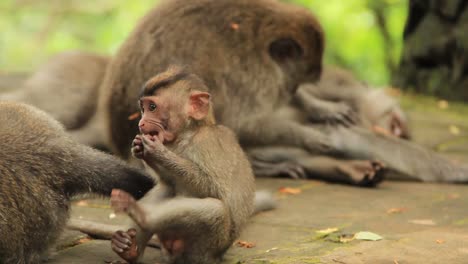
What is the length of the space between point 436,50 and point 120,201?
817 centimetres

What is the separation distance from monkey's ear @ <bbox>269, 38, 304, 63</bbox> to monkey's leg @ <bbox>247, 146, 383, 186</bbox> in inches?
32.1

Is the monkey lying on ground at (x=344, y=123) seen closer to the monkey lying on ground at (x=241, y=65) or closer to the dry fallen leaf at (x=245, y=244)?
the monkey lying on ground at (x=241, y=65)

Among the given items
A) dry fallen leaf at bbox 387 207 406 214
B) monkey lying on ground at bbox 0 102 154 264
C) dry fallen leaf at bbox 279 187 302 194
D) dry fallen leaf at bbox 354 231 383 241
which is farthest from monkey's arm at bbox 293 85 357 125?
monkey lying on ground at bbox 0 102 154 264

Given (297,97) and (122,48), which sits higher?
(122,48)

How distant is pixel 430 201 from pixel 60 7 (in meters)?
14.0

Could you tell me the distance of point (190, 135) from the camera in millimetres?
4320

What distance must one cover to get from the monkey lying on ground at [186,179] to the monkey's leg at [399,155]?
127 inches

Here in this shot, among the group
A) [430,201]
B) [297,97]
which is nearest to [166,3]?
[297,97]

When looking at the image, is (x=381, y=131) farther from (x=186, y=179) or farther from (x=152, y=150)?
(x=152, y=150)

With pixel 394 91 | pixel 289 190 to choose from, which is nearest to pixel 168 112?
pixel 289 190

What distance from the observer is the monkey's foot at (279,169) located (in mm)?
7418

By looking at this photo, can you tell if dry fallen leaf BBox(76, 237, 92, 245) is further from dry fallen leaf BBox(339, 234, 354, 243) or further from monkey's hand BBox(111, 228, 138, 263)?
dry fallen leaf BBox(339, 234, 354, 243)

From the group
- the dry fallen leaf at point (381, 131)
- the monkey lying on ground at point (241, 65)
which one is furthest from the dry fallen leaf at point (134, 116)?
the dry fallen leaf at point (381, 131)

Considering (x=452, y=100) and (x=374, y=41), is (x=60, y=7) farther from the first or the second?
(x=452, y=100)
